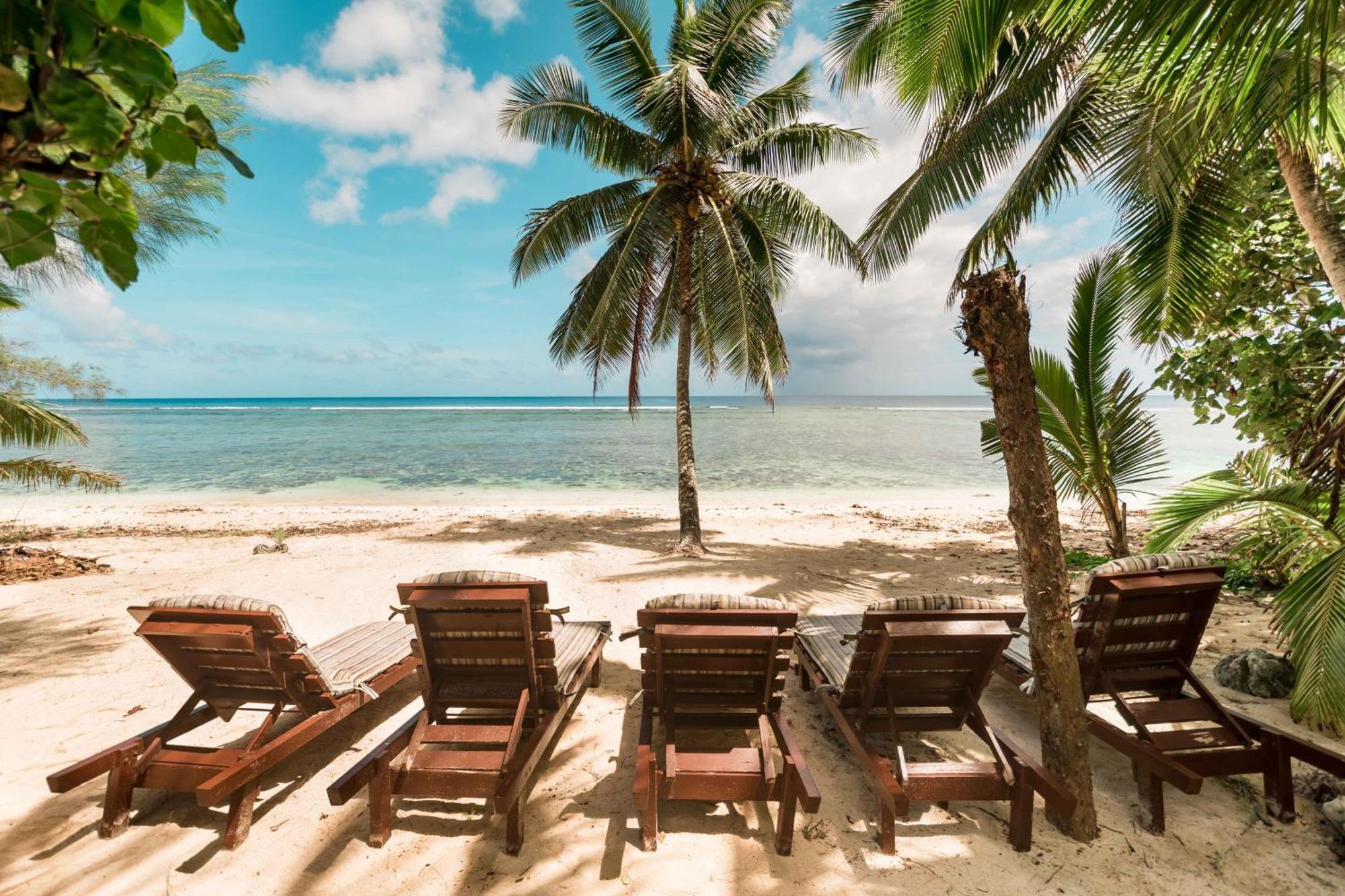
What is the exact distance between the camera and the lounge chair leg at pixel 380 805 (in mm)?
2453

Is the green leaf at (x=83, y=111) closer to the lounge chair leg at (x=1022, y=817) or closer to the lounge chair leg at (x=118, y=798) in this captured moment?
the lounge chair leg at (x=118, y=798)

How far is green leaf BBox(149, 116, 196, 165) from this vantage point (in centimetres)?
68

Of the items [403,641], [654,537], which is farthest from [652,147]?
[403,641]

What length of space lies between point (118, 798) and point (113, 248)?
10.7ft

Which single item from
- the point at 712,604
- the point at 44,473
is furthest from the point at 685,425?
the point at 44,473

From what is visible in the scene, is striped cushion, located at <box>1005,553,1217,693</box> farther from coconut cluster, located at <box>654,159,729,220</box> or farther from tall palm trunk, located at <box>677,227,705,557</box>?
coconut cluster, located at <box>654,159,729,220</box>

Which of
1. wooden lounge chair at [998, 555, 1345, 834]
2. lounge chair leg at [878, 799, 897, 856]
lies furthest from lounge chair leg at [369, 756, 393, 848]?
wooden lounge chair at [998, 555, 1345, 834]

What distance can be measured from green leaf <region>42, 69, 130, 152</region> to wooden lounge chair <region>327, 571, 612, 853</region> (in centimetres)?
228

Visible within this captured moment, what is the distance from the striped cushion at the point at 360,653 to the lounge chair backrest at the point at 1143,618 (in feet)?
13.1

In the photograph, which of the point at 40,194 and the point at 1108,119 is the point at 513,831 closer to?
the point at 40,194

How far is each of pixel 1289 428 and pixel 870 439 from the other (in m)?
32.6

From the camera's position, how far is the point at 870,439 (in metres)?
35.8

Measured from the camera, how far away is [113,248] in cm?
69

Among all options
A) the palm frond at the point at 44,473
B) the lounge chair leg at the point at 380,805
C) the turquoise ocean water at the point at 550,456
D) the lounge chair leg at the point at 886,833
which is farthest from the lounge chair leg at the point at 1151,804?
the turquoise ocean water at the point at 550,456
